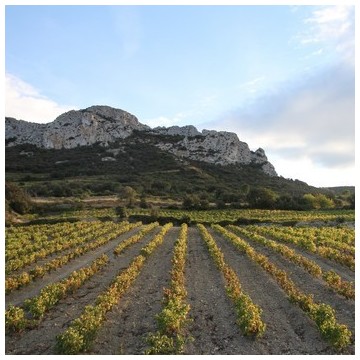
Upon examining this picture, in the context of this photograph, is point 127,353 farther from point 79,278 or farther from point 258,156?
point 258,156

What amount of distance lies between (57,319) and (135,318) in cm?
271

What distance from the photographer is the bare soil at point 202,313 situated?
12.0m

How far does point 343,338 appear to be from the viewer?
38.7 ft

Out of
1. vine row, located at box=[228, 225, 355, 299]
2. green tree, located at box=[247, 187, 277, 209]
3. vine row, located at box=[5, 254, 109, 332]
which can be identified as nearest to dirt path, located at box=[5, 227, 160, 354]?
vine row, located at box=[5, 254, 109, 332]

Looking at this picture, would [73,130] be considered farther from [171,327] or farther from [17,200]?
[171,327]

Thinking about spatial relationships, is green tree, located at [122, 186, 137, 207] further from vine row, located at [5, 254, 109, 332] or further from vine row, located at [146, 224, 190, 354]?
vine row, located at [146, 224, 190, 354]

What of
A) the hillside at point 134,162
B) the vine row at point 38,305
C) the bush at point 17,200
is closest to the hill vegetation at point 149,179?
the hillside at point 134,162

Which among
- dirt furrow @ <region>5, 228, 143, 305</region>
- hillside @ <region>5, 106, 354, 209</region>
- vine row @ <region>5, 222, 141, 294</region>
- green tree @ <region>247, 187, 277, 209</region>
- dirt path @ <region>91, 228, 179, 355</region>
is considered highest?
hillside @ <region>5, 106, 354, 209</region>

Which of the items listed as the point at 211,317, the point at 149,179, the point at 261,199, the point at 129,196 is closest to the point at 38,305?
the point at 211,317

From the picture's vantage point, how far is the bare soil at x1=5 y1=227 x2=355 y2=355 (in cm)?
1204

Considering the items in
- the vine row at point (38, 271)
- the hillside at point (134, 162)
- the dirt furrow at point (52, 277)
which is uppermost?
the hillside at point (134, 162)

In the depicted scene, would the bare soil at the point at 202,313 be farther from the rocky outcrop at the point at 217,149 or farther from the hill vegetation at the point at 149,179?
the rocky outcrop at the point at 217,149

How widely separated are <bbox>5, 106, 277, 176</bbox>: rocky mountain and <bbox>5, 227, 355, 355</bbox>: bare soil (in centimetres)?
12583

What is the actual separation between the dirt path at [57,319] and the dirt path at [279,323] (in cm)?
628
